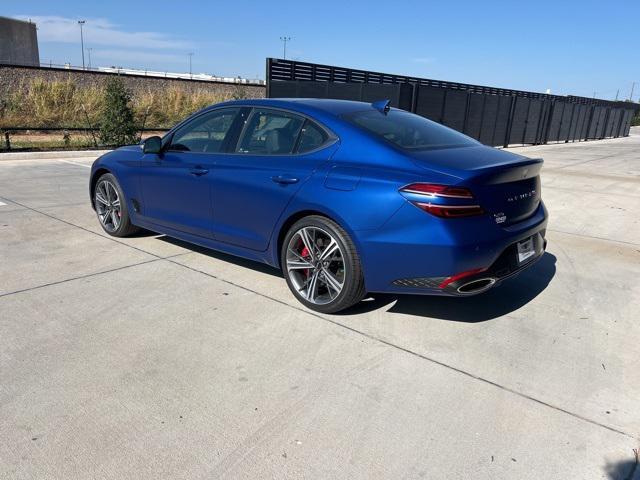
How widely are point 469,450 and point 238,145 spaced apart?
9.84 feet

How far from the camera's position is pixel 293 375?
3.04 meters

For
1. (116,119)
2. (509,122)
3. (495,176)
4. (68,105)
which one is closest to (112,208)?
(495,176)

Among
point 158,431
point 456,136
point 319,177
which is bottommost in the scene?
point 158,431

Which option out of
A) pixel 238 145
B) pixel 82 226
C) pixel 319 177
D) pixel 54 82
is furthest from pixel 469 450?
pixel 54 82

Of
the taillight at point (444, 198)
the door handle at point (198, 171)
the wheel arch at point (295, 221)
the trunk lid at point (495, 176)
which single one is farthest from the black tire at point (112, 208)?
the taillight at point (444, 198)

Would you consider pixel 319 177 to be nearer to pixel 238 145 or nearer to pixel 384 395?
pixel 238 145

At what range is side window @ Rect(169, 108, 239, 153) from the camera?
4.58 m

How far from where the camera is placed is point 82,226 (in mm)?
6227

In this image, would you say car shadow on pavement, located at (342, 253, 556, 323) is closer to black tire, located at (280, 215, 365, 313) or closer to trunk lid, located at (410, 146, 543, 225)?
black tire, located at (280, 215, 365, 313)

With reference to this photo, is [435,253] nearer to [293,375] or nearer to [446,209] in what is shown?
[446,209]

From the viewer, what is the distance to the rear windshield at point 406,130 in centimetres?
384

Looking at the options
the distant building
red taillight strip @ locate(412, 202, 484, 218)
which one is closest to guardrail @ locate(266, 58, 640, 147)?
red taillight strip @ locate(412, 202, 484, 218)

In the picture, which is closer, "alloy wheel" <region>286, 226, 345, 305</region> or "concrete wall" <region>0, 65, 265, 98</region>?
"alloy wheel" <region>286, 226, 345, 305</region>

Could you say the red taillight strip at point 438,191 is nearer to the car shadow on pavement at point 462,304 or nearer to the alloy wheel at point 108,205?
the car shadow on pavement at point 462,304
